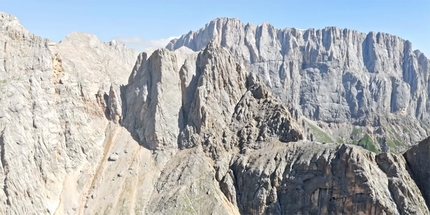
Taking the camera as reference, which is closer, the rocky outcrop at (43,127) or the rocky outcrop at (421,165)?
the rocky outcrop at (43,127)

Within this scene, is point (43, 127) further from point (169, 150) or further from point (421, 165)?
point (421, 165)

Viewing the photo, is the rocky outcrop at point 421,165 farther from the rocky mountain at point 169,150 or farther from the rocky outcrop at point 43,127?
the rocky outcrop at point 43,127

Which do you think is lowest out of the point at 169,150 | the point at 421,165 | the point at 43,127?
the point at 169,150

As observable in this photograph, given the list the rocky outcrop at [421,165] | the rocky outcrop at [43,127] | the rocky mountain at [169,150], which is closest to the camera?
the rocky mountain at [169,150]

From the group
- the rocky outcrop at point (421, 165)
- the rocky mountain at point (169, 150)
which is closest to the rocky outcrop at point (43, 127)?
the rocky mountain at point (169, 150)

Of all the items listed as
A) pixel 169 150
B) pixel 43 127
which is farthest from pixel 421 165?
pixel 43 127

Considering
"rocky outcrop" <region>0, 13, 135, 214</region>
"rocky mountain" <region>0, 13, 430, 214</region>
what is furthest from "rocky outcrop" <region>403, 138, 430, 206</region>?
"rocky outcrop" <region>0, 13, 135, 214</region>

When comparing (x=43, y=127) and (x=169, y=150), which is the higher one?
(x=43, y=127)

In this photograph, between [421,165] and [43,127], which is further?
[43,127]

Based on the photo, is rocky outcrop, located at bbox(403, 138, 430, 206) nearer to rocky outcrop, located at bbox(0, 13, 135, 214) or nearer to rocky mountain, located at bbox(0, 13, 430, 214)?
rocky mountain, located at bbox(0, 13, 430, 214)

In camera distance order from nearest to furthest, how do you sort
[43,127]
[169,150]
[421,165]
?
[421,165], [43,127], [169,150]
